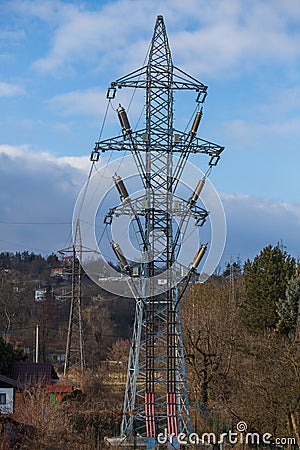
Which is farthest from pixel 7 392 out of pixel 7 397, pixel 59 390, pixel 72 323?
pixel 72 323

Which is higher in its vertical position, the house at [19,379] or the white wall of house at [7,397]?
the house at [19,379]

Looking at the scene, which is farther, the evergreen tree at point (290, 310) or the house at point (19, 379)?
the evergreen tree at point (290, 310)

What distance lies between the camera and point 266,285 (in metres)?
31.8

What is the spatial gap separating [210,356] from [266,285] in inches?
360

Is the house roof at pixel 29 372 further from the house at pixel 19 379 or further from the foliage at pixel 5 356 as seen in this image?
the foliage at pixel 5 356

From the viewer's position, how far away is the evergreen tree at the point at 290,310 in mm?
28156

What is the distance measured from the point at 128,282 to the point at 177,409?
3.21m

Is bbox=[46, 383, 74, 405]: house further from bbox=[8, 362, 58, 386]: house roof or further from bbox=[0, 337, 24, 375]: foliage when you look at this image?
bbox=[0, 337, 24, 375]: foliage

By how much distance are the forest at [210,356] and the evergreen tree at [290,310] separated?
5 cm

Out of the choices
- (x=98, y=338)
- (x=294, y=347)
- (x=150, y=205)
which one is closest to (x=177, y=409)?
(x=150, y=205)

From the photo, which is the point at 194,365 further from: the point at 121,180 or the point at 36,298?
the point at 36,298

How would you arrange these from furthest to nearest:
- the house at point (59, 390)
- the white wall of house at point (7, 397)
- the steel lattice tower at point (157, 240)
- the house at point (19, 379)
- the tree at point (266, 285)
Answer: the tree at point (266, 285), the house at point (59, 390), the house at point (19, 379), the white wall of house at point (7, 397), the steel lattice tower at point (157, 240)

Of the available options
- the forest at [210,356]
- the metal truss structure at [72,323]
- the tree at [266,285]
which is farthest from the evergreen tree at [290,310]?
the metal truss structure at [72,323]

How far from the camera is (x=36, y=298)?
58.2 m
